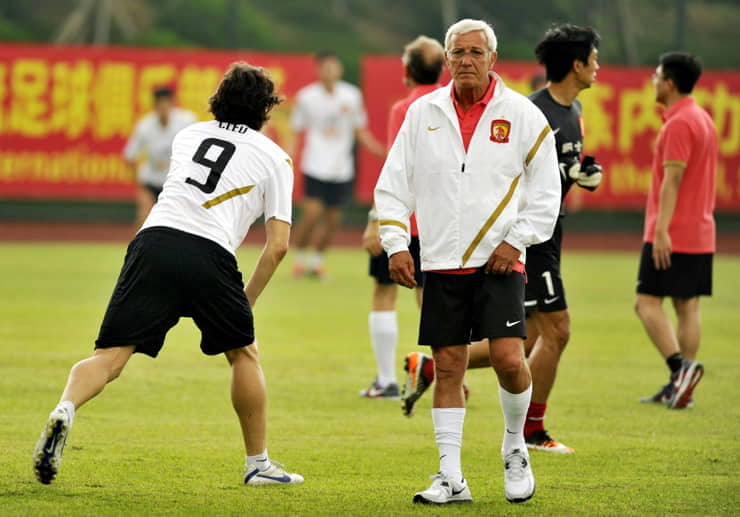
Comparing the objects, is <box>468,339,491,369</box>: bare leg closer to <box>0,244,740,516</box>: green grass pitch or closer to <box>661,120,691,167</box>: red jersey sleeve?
<box>0,244,740,516</box>: green grass pitch

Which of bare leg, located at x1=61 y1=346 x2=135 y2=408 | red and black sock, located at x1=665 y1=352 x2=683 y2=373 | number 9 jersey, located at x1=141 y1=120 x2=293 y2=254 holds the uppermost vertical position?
number 9 jersey, located at x1=141 y1=120 x2=293 y2=254

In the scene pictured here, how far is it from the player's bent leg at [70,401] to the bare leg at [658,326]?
4.32 m

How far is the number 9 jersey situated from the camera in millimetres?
5492

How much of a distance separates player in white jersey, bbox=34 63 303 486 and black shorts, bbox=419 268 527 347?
728 millimetres

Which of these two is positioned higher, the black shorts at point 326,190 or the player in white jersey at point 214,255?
the black shorts at point 326,190

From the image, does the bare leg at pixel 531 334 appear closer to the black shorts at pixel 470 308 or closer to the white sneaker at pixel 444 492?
the black shorts at pixel 470 308

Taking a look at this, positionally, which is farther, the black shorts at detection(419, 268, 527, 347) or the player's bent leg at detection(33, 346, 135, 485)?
the black shorts at detection(419, 268, 527, 347)

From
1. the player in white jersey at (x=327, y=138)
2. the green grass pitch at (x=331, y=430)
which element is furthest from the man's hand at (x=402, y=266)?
the player in white jersey at (x=327, y=138)

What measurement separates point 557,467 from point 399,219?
1657 mm

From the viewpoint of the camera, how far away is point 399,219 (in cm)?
552

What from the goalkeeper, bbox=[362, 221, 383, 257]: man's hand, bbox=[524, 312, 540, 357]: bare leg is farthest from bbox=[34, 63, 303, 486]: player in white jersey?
bbox=[362, 221, 383, 257]: man's hand

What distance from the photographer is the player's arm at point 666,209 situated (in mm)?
8297

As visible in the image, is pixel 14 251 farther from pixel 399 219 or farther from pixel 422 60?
pixel 399 219

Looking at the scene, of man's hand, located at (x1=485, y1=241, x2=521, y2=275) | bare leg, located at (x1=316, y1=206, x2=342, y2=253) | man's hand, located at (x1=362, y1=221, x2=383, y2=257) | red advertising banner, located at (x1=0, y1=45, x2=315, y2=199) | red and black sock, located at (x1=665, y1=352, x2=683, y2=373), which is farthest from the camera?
red advertising banner, located at (x1=0, y1=45, x2=315, y2=199)
